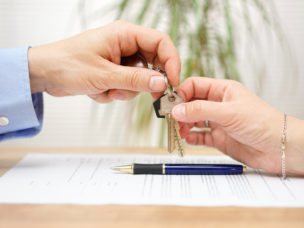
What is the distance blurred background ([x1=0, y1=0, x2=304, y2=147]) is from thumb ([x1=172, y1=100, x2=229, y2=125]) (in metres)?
0.66

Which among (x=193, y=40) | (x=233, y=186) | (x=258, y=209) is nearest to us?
(x=258, y=209)

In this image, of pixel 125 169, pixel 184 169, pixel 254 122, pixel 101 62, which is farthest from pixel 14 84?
pixel 254 122

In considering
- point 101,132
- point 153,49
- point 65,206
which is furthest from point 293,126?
point 101,132

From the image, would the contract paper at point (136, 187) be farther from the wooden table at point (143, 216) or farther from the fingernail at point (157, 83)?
the fingernail at point (157, 83)

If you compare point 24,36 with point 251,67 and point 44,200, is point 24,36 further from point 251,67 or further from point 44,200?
point 44,200

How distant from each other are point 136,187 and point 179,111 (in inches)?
7.7

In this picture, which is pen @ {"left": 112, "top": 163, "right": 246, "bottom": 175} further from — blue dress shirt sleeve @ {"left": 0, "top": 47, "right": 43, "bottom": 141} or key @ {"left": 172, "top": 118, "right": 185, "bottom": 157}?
blue dress shirt sleeve @ {"left": 0, "top": 47, "right": 43, "bottom": 141}

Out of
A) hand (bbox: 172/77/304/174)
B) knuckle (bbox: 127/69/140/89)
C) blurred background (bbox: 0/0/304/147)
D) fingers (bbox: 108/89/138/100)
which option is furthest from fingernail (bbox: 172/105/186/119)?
blurred background (bbox: 0/0/304/147)

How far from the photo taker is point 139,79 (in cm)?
79

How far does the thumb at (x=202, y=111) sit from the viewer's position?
29.5 inches

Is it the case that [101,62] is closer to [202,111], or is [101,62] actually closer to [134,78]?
[134,78]

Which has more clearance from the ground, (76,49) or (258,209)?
(76,49)

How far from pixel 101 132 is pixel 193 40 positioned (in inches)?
26.4

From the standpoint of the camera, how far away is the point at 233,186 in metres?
0.69
